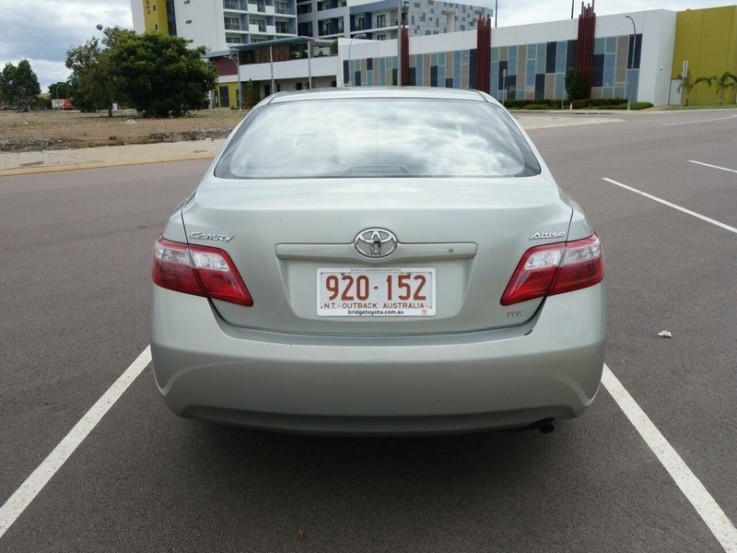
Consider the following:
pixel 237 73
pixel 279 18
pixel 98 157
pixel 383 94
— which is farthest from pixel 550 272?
pixel 279 18

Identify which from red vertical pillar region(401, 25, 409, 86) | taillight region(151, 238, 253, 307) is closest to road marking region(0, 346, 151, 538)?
taillight region(151, 238, 253, 307)

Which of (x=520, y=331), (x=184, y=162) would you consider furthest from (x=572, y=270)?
(x=184, y=162)

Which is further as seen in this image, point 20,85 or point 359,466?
point 20,85

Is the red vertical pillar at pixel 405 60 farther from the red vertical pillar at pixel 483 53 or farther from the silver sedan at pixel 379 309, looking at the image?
the silver sedan at pixel 379 309

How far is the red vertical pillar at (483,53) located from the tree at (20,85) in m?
83.9

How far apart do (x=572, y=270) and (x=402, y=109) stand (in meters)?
1.33

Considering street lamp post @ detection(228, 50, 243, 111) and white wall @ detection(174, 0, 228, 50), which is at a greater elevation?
white wall @ detection(174, 0, 228, 50)

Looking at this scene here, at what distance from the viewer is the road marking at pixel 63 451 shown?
2.84 metres

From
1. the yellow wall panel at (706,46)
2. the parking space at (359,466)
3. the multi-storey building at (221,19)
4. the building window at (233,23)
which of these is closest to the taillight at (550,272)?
the parking space at (359,466)

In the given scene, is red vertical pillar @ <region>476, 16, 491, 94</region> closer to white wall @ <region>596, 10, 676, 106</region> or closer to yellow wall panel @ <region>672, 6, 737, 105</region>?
white wall @ <region>596, 10, 676, 106</region>

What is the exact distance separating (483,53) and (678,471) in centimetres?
7222

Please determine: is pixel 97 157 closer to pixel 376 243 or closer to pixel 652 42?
pixel 376 243

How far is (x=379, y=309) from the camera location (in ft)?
8.45

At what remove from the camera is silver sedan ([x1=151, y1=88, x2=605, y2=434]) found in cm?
253
